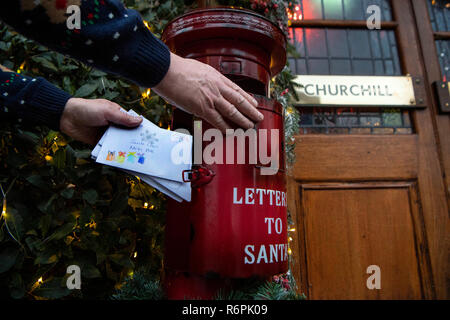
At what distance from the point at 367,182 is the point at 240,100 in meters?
1.51

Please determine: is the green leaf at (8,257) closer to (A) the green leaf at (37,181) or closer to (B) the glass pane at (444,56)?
(A) the green leaf at (37,181)

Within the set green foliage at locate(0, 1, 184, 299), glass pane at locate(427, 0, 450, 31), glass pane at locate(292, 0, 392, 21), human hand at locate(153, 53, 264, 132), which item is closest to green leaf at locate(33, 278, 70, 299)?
green foliage at locate(0, 1, 184, 299)

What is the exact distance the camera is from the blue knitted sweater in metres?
0.50

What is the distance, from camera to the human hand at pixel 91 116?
2.69 ft

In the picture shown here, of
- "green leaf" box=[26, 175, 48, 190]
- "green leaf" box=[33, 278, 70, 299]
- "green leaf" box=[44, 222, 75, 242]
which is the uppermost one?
"green leaf" box=[26, 175, 48, 190]

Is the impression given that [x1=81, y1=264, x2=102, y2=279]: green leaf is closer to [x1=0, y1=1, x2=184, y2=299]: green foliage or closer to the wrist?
[x1=0, y1=1, x2=184, y2=299]: green foliage

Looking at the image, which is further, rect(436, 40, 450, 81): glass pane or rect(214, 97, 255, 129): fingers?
rect(436, 40, 450, 81): glass pane

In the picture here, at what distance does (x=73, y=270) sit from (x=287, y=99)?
1.45 metres

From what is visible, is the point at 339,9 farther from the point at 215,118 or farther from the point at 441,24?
the point at 215,118

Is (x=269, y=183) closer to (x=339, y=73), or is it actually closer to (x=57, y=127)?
(x=57, y=127)

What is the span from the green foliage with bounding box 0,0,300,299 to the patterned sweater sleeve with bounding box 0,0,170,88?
577 millimetres

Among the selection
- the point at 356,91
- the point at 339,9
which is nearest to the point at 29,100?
the point at 356,91

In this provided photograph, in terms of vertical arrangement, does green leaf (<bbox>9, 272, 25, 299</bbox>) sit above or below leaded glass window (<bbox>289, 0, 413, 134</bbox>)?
below
